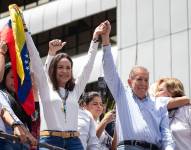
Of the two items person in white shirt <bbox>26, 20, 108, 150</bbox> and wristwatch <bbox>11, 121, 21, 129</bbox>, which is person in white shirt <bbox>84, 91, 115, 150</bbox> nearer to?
person in white shirt <bbox>26, 20, 108, 150</bbox>

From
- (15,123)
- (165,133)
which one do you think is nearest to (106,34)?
(165,133)

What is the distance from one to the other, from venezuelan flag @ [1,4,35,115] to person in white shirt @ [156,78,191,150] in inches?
58.5

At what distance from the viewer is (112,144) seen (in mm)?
9180

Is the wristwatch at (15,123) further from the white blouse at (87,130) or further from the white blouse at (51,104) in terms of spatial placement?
the white blouse at (87,130)

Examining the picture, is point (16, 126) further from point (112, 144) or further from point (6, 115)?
point (112, 144)

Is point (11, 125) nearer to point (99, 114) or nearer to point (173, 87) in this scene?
point (173, 87)

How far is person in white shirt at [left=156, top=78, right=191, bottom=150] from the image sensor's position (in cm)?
782

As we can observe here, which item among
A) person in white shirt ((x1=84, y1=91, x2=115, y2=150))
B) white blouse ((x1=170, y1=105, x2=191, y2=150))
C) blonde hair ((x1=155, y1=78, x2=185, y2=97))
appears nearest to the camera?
white blouse ((x1=170, y1=105, x2=191, y2=150))

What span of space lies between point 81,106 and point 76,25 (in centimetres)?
1988

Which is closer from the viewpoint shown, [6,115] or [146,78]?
[6,115]

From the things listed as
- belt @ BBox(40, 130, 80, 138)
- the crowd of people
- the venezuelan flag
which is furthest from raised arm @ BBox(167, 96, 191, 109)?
the venezuelan flag

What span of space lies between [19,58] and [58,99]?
745mm

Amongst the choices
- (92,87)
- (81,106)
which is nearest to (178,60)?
(92,87)

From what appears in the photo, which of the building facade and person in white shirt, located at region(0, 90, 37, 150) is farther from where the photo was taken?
the building facade
